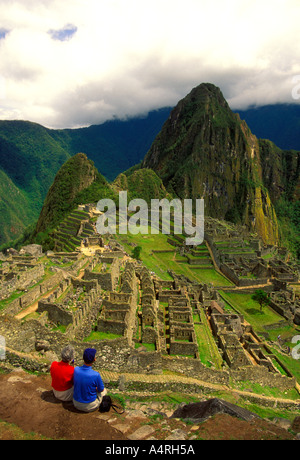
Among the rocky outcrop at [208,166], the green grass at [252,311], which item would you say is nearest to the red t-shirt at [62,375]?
the green grass at [252,311]

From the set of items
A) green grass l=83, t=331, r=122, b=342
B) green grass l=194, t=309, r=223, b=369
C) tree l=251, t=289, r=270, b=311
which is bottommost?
tree l=251, t=289, r=270, b=311

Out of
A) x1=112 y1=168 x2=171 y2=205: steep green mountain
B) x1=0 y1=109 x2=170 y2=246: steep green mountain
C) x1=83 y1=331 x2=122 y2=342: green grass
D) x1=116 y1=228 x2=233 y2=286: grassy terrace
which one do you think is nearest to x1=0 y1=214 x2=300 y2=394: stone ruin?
x1=83 y1=331 x2=122 y2=342: green grass

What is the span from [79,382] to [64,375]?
0.68m

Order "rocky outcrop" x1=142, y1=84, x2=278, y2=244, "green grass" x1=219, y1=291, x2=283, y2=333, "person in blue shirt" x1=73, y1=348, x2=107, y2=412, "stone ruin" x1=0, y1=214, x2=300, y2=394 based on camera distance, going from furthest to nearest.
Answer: "rocky outcrop" x1=142, y1=84, x2=278, y2=244, "green grass" x1=219, y1=291, x2=283, y2=333, "stone ruin" x1=0, y1=214, x2=300, y2=394, "person in blue shirt" x1=73, y1=348, x2=107, y2=412

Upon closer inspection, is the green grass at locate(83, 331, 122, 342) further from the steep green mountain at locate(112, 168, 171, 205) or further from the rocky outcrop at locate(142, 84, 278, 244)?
the rocky outcrop at locate(142, 84, 278, 244)

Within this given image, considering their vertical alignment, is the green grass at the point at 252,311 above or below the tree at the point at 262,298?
below

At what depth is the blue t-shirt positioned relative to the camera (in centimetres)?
798

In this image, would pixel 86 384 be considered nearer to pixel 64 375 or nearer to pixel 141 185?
pixel 64 375

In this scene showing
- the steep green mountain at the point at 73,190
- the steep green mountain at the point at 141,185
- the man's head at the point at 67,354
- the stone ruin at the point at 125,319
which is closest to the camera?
the man's head at the point at 67,354

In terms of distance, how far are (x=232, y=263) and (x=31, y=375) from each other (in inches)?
1797

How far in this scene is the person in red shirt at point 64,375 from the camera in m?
8.34

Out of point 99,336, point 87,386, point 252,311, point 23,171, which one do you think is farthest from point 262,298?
point 23,171

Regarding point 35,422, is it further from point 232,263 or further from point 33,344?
point 232,263

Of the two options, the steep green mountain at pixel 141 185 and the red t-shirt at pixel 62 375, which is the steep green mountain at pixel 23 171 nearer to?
the steep green mountain at pixel 141 185
